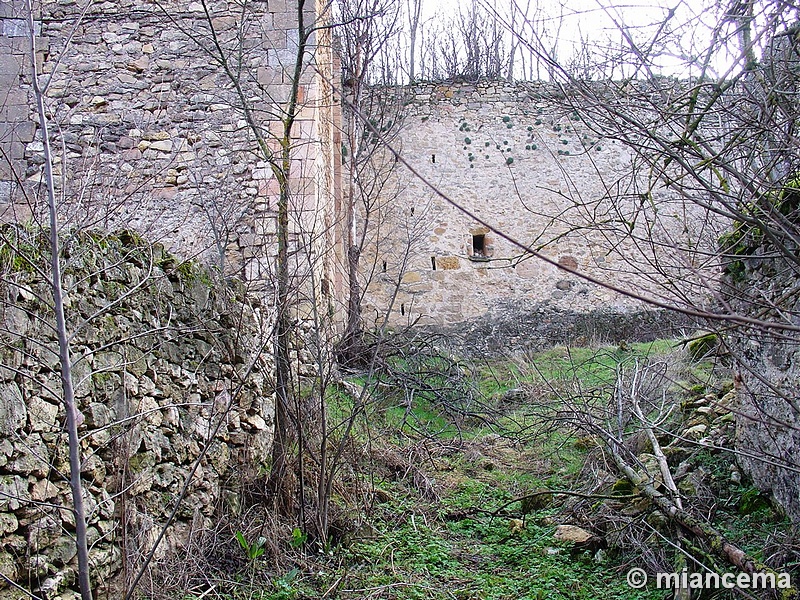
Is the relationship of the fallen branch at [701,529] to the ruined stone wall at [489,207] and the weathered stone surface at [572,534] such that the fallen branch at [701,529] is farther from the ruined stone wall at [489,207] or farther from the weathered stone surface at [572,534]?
the ruined stone wall at [489,207]

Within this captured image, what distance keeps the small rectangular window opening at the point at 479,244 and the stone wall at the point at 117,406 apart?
804cm

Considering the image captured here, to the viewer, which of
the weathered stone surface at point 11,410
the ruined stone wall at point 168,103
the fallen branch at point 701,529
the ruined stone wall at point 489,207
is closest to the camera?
the weathered stone surface at point 11,410

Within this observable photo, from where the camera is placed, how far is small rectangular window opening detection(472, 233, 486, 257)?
12.1 meters

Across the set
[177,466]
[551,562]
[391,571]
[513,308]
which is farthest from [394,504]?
[513,308]

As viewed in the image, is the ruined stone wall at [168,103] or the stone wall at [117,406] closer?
the stone wall at [117,406]

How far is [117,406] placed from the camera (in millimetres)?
3062

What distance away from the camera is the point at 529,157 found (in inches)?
481

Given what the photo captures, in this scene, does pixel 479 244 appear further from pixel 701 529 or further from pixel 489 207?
pixel 701 529

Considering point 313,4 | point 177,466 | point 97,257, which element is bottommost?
point 177,466

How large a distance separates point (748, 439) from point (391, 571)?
2290 millimetres

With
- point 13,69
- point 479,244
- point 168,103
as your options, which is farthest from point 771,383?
point 479,244

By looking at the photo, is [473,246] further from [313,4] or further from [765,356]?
[765,356]

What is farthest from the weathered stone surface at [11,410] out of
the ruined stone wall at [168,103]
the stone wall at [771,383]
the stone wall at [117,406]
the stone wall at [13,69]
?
the stone wall at [13,69]

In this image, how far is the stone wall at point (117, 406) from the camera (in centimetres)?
242
